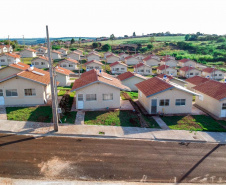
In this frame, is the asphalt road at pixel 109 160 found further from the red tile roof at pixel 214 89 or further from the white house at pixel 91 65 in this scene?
the white house at pixel 91 65

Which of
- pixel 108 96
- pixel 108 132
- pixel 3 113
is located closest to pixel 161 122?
pixel 108 132

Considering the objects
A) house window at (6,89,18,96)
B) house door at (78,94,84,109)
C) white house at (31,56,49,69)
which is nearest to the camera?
house door at (78,94,84,109)

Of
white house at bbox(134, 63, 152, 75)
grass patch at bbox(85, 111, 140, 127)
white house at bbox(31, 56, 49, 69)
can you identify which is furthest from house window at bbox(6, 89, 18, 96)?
white house at bbox(134, 63, 152, 75)

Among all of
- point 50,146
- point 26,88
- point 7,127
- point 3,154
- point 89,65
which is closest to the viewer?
point 3,154

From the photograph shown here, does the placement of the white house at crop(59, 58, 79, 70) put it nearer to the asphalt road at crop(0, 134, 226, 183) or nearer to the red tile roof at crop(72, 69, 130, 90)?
the red tile roof at crop(72, 69, 130, 90)

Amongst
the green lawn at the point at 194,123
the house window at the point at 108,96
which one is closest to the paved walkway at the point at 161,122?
the green lawn at the point at 194,123

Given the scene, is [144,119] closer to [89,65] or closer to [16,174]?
[16,174]

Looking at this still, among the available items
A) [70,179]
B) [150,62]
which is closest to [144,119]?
[70,179]
